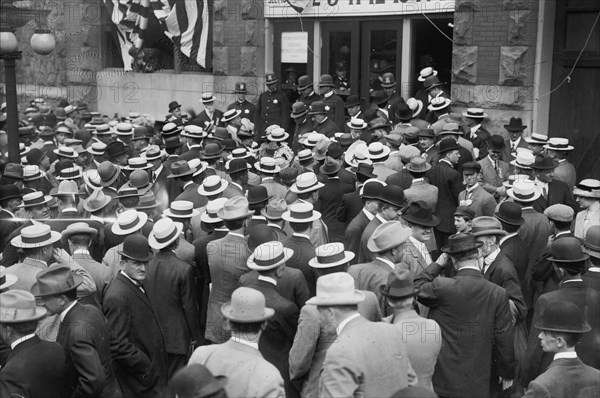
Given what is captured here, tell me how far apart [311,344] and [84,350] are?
160cm

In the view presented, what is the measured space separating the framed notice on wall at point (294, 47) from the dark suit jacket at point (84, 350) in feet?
42.3

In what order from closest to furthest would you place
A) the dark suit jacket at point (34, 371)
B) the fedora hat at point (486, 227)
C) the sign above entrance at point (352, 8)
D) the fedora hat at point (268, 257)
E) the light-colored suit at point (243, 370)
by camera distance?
1. the light-colored suit at point (243, 370)
2. the dark suit jacket at point (34, 371)
3. the fedora hat at point (268, 257)
4. the fedora hat at point (486, 227)
5. the sign above entrance at point (352, 8)

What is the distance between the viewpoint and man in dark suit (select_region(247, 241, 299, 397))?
6.50m

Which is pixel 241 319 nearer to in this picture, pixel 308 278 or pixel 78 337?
pixel 78 337

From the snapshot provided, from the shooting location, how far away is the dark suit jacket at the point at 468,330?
6520 millimetres

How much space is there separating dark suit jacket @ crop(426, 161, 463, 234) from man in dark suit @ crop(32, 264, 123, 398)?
214 inches

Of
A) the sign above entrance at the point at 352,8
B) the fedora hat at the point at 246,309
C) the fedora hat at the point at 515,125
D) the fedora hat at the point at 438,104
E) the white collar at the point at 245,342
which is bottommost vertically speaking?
the white collar at the point at 245,342

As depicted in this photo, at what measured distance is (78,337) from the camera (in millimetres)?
5699

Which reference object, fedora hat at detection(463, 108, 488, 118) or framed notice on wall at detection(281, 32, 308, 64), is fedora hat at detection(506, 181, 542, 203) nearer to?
fedora hat at detection(463, 108, 488, 118)

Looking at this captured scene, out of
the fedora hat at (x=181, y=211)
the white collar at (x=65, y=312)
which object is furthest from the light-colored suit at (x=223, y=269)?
the white collar at (x=65, y=312)

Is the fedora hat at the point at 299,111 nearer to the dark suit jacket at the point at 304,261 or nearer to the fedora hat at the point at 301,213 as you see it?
the fedora hat at the point at 301,213

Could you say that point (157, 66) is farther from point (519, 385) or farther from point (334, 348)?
point (334, 348)

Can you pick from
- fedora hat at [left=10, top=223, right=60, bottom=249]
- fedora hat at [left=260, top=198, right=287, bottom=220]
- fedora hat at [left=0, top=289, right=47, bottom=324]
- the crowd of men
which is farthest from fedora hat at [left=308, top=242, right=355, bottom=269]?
fedora hat at [left=10, top=223, right=60, bottom=249]

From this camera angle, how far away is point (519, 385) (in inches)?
295
